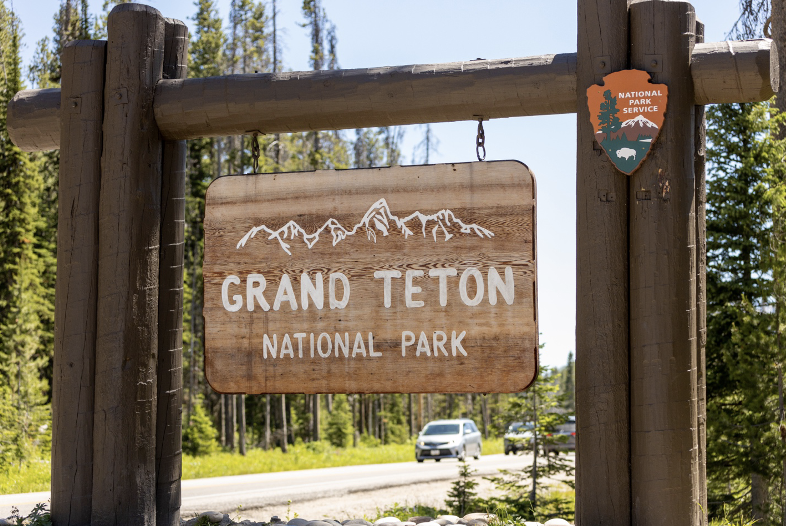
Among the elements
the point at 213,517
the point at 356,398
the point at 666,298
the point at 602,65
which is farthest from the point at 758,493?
the point at 356,398

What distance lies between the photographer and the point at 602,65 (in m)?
4.92

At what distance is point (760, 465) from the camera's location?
38.0ft

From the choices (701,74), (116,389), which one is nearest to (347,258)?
(116,389)

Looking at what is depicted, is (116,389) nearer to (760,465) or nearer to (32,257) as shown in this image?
(760,465)

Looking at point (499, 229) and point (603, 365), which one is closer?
point (603, 365)

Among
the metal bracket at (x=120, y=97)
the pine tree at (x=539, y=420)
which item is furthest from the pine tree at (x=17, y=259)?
the metal bracket at (x=120, y=97)

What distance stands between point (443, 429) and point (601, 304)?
20.5m

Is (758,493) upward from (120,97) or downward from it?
downward

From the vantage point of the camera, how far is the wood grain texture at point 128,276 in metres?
5.38

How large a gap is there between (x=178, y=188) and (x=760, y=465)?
9.82 metres

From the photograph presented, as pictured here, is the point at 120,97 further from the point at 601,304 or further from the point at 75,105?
the point at 601,304

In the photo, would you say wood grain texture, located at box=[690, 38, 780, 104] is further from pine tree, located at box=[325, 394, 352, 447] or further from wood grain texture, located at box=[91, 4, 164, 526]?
pine tree, located at box=[325, 394, 352, 447]

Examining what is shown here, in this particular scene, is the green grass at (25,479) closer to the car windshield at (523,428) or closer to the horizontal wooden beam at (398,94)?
the car windshield at (523,428)

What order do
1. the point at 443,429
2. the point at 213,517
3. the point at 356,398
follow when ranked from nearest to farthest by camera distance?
the point at 213,517 < the point at 443,429 < the point at 356,398
